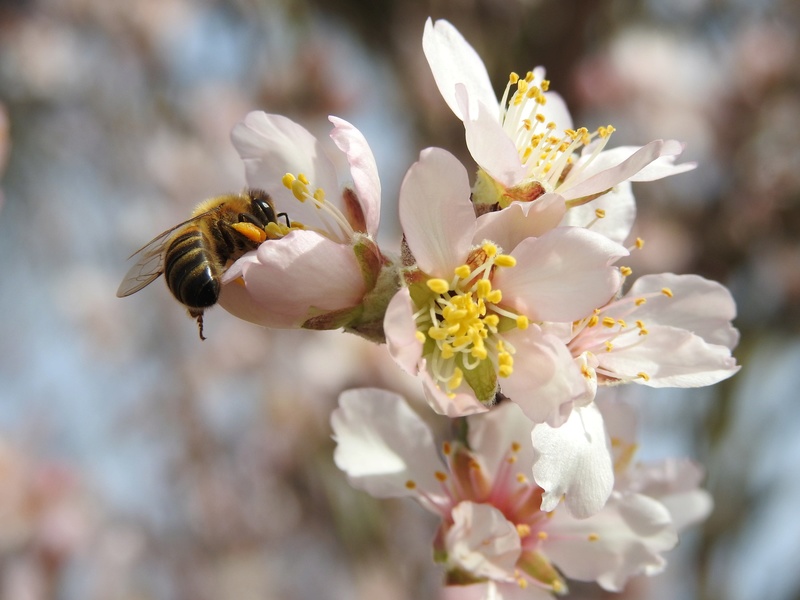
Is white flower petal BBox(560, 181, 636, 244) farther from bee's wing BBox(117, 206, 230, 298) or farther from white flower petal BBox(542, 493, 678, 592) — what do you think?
bee's wing BBox(117, 206, 230, 298)

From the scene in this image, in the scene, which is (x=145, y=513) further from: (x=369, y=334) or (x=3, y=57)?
(x=369, y=334)

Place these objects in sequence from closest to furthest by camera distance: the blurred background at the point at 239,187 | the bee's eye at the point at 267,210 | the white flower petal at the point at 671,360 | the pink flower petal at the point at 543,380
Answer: the pink flower petal at the point at 543,380 → the white flower petal at the point at 671,360 → the bee's eye at the point at 267,210 → the blurred background at the point at 239,187

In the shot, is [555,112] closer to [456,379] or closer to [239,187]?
[456,379]

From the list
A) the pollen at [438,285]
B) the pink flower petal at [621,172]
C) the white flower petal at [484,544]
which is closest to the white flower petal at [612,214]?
the pink flower petal at [621,172]

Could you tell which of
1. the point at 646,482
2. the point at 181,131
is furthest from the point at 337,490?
the point at 181,131

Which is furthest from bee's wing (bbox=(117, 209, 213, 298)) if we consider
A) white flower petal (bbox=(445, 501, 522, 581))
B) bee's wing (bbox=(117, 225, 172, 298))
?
white flower petal (bbox=(445, 501, 522, 581))

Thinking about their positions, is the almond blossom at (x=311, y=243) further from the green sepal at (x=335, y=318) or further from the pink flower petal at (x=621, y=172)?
the pink flower petal at (x=621, y=172)

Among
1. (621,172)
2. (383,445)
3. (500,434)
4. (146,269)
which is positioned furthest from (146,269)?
(621,172)

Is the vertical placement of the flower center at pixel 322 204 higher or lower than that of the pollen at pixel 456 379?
higher
